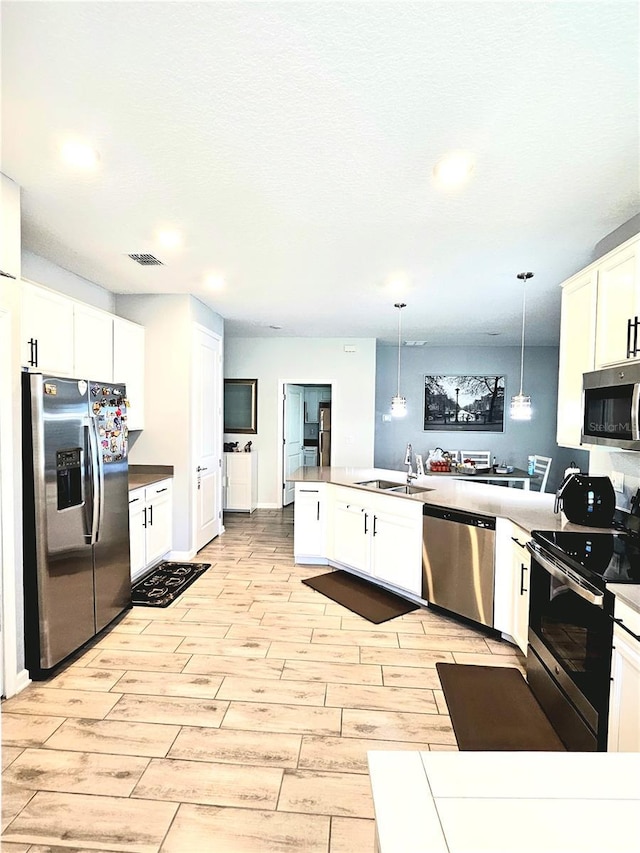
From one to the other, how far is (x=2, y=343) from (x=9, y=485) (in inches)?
28.4

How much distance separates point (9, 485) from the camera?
7.88 ft

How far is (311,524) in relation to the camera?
4.62m

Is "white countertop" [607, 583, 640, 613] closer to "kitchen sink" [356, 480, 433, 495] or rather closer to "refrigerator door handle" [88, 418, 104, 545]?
"kitchen sink" [356, 480, 433, 495]

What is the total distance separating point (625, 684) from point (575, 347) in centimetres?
189

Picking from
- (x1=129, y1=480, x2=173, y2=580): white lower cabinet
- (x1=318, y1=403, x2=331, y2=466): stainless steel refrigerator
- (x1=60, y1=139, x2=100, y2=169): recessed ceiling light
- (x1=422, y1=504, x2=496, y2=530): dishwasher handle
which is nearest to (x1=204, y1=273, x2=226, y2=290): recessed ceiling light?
(x1=60, y1=139, x2=100, y2=169): recessed ceiling light

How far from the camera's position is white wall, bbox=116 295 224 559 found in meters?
4.64

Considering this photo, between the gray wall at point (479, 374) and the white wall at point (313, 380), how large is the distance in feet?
2.73

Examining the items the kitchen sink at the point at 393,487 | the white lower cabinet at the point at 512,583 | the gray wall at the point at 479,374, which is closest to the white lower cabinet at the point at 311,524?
the kitchen sink at the point at 393,487

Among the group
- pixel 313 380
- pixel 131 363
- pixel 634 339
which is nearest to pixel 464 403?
pixel 313 380

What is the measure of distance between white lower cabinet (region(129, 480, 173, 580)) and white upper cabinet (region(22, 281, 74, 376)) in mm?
1174

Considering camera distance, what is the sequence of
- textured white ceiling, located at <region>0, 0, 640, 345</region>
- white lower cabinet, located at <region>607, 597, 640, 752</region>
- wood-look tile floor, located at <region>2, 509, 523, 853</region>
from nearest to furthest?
1. textured white ceiling, located at <region>0, 0, 640, 345</region>
2. white lower cabinet, located at <region>607, 597, 640, 752</region>
3. wood-look tile floor, located at <region>2, 509, 523, 853</region>

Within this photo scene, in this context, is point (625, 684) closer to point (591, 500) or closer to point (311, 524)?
point (591, 500)

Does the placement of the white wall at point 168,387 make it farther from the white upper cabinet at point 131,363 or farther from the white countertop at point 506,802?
the white countertop at point 506,802

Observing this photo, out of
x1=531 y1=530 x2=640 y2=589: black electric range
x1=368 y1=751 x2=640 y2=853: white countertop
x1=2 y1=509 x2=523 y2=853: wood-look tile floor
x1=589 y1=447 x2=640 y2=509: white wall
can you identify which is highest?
x1=589 y1=447 x2=640 y2=509: white wall
